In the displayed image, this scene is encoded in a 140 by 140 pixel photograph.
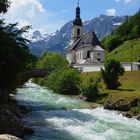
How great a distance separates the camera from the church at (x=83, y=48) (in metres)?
131

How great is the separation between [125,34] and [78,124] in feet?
476

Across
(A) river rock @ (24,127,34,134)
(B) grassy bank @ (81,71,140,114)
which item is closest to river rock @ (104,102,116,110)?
(B) grassy bank @ (81,71,140,114)

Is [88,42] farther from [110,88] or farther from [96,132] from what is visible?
[96,132]

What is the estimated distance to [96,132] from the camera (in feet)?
118

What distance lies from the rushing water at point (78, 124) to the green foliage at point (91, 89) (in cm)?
1037

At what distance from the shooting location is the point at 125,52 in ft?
497

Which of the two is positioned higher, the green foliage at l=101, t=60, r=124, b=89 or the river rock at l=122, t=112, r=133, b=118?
the green foliage at l=101, t=60, r=124, b=89

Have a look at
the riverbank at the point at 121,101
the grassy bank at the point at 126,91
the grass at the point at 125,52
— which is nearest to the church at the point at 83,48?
the grass at the point at 125,52

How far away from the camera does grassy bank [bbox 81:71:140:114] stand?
56709 mm

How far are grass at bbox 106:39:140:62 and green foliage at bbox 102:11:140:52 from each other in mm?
6498

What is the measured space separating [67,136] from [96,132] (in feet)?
10.7

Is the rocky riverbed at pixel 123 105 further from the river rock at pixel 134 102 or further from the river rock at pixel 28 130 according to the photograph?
the river rock at pixel 28 130

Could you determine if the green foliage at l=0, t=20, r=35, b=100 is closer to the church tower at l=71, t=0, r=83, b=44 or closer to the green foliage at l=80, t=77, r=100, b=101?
the green foliage at l=80, t=77, r=100, b=101

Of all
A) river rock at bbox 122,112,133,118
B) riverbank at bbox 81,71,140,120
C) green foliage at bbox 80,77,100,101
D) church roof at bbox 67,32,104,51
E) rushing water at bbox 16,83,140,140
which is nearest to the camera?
rushing water at bbox 16,83,140,140
